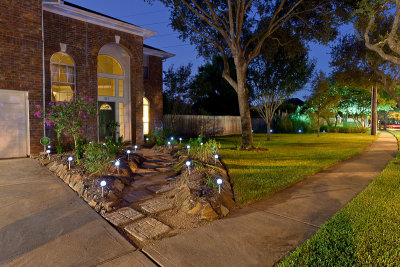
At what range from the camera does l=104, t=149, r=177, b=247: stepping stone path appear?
363 cm

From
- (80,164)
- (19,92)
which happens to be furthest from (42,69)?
(80,164)

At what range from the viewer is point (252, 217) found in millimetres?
4113

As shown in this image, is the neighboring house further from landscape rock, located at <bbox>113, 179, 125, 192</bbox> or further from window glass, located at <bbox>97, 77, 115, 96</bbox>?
landscape rock, located at <bbox>113, 179, 125, 192</bbox>

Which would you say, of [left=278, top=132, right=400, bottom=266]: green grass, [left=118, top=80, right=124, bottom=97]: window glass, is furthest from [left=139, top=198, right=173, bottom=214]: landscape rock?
[left=118, top=80, right=124, bottom=97]: window glass

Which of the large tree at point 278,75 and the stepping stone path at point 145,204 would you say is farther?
the large tree at point 278,75

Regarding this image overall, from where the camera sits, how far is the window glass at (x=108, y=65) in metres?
12.8

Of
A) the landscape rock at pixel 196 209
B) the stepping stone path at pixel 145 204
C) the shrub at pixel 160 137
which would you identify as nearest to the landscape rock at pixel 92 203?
the stepping stone path at pixel 145 204

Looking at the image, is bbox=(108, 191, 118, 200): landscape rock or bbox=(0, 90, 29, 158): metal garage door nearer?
bbox=(108, 191, 118, 200): landscape rock

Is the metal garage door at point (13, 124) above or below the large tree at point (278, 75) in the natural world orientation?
below

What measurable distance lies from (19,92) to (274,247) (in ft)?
32.3

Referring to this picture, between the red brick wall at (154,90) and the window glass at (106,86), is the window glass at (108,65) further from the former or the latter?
the red brick wall at (154,90)

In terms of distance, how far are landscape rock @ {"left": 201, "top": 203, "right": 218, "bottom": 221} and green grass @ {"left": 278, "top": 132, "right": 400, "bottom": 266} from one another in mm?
1383

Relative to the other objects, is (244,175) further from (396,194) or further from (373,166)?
(373,166)

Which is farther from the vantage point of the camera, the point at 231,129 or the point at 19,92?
the point at 231,129
